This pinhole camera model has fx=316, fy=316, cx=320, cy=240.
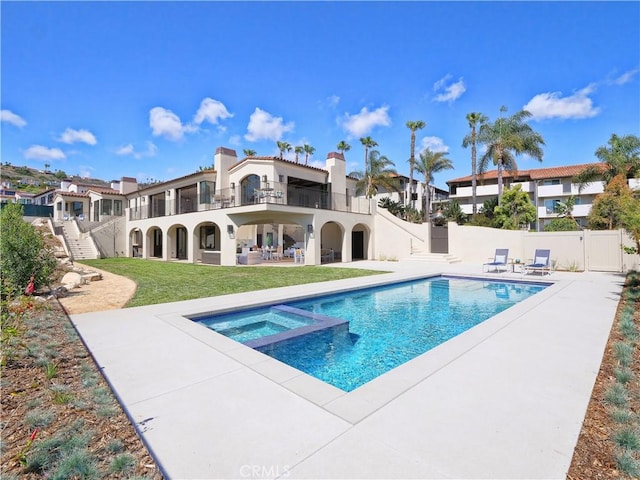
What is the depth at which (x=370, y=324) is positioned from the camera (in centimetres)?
820

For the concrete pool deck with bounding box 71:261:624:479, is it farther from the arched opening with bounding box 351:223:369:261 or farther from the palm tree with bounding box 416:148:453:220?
the palm tree with bounding box 416:148:453:220

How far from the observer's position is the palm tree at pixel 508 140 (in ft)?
96.5

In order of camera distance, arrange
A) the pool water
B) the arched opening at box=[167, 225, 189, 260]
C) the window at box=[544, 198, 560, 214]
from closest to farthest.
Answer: the pool water < the arched opening at box=[167, 225, 189, 260] < the window at box=[544, 198, 560, 214]

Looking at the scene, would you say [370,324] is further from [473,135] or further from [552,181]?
[552,181]

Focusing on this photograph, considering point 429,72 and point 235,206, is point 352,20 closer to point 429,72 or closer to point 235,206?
point 429,72

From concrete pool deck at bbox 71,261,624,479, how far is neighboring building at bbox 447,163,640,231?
126ft

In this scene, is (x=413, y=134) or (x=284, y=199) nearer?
(x=284, y=199)

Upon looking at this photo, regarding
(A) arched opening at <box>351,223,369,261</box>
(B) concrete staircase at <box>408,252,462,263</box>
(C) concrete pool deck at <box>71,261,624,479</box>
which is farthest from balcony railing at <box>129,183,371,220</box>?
(C) concrete pool deck at <box>71,261,624,479</box>

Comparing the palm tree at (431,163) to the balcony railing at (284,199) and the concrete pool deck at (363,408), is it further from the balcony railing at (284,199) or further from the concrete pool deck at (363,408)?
the concrete pool deck at (363,408)

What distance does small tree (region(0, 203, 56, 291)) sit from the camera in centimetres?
910

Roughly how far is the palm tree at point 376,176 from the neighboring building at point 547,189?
554 inches

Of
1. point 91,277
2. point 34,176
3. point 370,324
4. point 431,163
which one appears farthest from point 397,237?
point 34,176

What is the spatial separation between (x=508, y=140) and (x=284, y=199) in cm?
2308

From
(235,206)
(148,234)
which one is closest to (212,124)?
(148,234)
